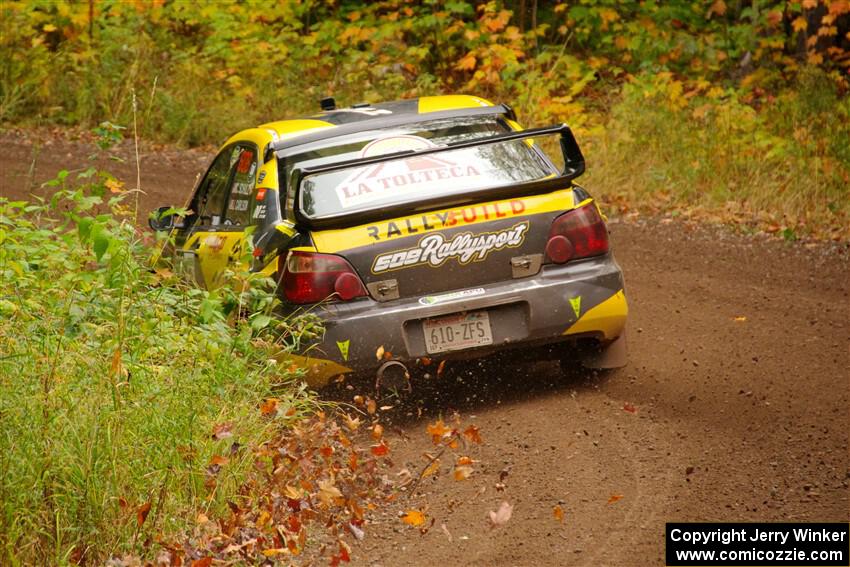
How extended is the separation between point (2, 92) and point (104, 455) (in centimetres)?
1406

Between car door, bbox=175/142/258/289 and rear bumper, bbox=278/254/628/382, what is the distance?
944 mm

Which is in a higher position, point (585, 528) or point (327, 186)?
point (327, 186)

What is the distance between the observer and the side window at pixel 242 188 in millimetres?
6836

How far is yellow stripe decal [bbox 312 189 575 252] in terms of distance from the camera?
582cm

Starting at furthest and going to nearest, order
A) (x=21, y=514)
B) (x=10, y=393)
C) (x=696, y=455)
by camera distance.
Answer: (x=696, y=455) → (x=10, y=393) → (x=21, y=514)

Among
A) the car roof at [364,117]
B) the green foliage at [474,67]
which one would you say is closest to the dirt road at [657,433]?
the car roof at [364,117]

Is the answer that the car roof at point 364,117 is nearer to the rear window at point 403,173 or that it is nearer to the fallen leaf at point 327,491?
the rear window at point 403,173

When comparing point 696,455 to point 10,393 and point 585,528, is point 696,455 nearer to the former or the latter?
point 585,528

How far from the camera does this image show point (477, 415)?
608 centimetres

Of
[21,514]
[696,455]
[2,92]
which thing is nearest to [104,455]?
[21,514]

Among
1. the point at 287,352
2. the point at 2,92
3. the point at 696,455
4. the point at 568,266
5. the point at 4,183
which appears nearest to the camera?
the point at 696,455

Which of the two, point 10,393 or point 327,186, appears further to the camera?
point 327,186

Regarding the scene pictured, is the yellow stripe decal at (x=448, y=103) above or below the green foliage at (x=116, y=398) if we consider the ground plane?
above

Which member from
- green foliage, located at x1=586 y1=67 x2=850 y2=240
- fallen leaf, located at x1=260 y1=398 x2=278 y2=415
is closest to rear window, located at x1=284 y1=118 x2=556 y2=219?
fallen leaf, located at x1=260 y1=398 x2=278 y2=415
